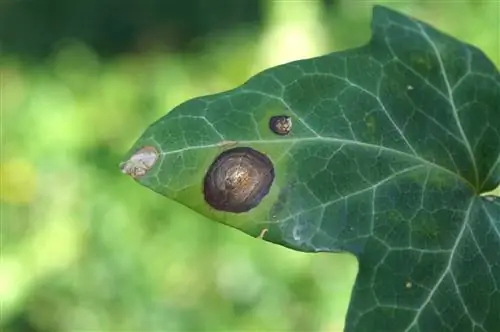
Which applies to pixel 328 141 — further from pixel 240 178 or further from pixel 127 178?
pixel 127 178

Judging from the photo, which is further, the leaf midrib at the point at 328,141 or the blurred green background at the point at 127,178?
the blurred green background at the point at 127,178

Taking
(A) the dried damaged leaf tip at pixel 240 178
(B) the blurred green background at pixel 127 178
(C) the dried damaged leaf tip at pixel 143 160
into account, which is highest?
(C) the dried damaged leaf tip at pixel 143 160

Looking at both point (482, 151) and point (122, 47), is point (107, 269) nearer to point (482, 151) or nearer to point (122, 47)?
point (122, 47)

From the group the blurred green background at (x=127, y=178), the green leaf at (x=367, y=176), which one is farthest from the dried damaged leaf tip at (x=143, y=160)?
the blurred green background at (x=127, y=178)

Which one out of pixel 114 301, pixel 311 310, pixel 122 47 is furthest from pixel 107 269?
pixel 122 47

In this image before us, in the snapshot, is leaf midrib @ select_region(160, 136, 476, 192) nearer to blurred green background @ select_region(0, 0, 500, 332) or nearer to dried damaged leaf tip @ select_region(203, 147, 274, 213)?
dried damaged leaf tip @ select_region(203, 147, 274, 213)

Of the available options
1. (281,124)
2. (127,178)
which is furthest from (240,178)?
(127,178)

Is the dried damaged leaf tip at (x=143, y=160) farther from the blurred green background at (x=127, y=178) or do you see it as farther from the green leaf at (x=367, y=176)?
the blurred green background at (x=127, y=178)
